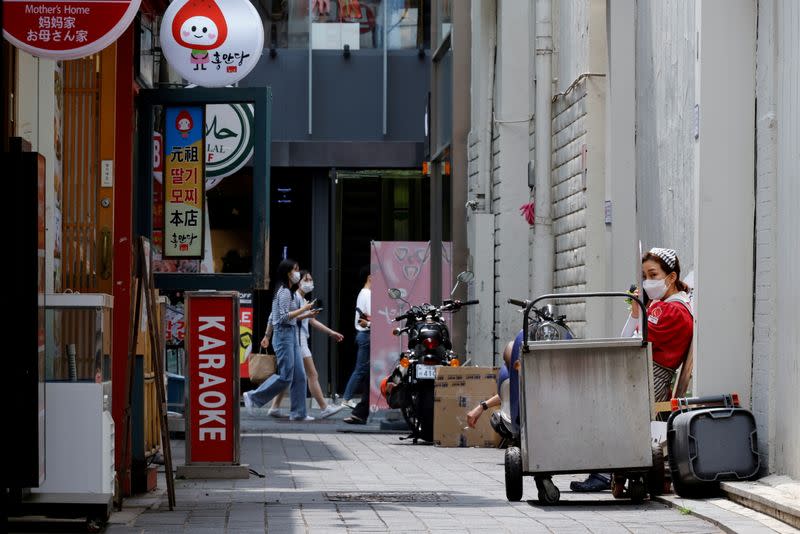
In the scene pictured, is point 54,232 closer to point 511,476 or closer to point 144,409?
point 144,409

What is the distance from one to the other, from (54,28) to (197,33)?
3.75 m

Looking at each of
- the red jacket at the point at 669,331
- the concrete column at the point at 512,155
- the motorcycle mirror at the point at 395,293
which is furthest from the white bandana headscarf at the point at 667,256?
the concrete column at the point at 512,155

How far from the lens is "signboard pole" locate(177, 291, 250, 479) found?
11.0 m

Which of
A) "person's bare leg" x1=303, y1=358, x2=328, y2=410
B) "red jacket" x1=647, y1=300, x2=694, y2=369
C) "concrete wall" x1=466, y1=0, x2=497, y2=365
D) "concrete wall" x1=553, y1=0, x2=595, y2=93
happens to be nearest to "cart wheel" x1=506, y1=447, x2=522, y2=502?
"red jacket" x1=647, y1=300, x2=694, y2=369

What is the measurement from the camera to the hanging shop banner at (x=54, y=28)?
7043 mm

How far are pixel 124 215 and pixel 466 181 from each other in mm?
10690

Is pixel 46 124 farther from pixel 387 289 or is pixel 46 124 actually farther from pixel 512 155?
pixel 387 289

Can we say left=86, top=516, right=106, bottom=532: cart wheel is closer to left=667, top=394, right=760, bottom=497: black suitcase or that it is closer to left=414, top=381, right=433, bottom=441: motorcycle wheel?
left=667, top=394, right=760, bottom=497: black suitcase

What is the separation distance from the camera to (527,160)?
717 inches

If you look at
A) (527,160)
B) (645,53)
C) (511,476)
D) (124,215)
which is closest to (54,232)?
(124,215)

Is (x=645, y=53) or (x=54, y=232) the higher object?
(x=645, y=53)

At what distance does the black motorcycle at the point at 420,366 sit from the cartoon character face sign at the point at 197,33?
19.5 feet

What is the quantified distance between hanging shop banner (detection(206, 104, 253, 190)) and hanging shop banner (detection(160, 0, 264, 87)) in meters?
0.27

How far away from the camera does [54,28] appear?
706 centimetres
